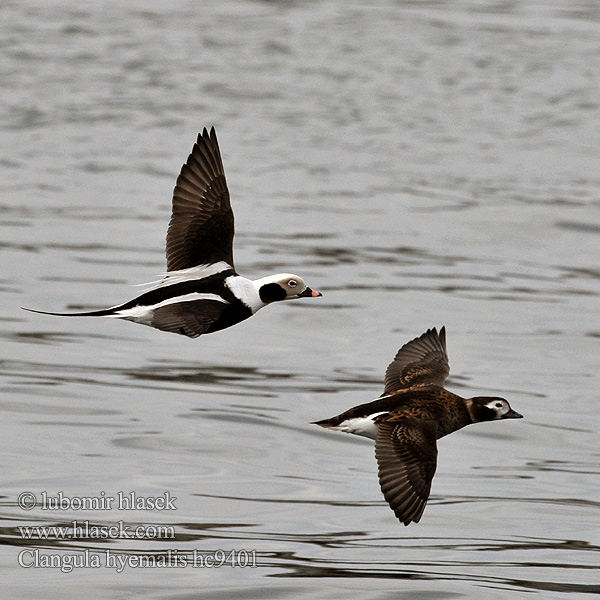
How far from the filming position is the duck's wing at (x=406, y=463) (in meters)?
6.64

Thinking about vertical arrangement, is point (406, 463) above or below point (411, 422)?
below

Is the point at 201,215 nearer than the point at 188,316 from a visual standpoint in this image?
No

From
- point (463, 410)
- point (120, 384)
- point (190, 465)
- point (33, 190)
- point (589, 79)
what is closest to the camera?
point (463, 410)

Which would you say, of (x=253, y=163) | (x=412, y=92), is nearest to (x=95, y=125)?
(x=253, y=163)

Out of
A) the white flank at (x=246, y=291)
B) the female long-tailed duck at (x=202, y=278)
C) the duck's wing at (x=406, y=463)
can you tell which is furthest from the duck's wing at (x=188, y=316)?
the duck's wing at (x=406, y=463)

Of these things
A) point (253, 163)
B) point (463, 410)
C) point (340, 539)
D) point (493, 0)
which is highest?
point (493, 0)

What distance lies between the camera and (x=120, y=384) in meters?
11.1

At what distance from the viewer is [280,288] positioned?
7316mm

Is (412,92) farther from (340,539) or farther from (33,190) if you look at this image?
(340,539)

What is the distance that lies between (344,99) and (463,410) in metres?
14.5

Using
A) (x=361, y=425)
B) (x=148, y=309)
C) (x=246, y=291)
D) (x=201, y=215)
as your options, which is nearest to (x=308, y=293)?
(x=246, y=291)

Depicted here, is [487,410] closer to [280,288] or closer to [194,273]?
[280,288]

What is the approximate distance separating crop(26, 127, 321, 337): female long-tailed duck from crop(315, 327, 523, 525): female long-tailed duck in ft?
2.35

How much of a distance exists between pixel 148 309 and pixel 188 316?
261 mm
